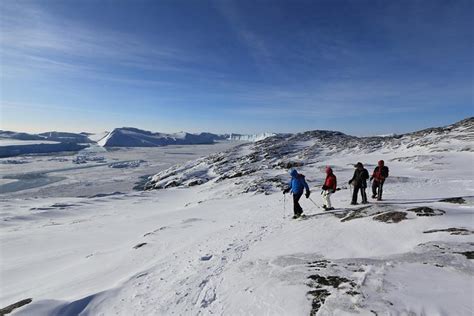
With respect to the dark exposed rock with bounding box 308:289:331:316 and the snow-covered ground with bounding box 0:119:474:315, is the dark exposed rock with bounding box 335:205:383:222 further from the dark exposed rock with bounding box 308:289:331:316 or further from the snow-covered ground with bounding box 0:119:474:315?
the dark exposed rock with bounding box 308:289:331:316

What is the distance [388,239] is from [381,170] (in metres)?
6.94

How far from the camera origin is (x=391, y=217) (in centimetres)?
1100

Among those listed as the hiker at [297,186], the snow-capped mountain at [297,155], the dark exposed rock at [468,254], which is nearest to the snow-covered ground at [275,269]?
the dark exposed rock at [468,254]

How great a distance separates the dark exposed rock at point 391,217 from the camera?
10.8 metres

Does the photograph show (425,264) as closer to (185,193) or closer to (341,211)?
(341,211)

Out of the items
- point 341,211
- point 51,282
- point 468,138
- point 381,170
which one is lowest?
point 51,282

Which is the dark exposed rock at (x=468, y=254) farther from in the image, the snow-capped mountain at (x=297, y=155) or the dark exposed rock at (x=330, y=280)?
the snow-capped mountain at (x=297, y=155)

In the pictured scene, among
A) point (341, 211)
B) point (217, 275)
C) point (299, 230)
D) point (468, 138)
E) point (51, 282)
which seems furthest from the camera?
point (468, 138)

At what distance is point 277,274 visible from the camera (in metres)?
7.92

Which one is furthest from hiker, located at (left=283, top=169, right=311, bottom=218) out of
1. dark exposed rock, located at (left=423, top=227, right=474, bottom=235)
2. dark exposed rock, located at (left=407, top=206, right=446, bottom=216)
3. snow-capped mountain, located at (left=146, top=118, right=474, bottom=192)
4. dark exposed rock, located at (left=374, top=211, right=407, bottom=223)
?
snow-capped mountain, located at (left=146, top=118, right=474, bottom=192)

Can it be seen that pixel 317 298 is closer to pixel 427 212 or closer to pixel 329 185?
pixel 427 212

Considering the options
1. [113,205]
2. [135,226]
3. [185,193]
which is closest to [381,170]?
[135,226]

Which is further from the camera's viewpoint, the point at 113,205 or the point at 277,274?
the point at 113,205

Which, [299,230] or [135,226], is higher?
[299,230]
